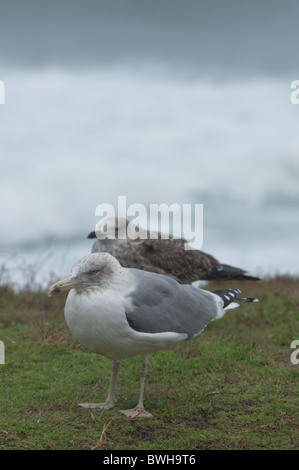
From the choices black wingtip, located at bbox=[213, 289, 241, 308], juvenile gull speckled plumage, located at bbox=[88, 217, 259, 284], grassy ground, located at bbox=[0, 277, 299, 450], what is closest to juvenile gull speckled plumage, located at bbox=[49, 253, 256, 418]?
grassy ground, located at bbox=[0, 277, 299, 450]

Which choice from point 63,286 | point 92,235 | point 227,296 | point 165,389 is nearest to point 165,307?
point 63,286

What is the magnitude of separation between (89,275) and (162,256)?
5.31m

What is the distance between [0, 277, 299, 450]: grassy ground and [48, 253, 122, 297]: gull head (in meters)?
1.22

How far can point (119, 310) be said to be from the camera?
18.5ft

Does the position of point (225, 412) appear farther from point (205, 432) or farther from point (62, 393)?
point (62, 393)

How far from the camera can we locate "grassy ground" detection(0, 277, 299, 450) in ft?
18.3

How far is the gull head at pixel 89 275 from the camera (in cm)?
568

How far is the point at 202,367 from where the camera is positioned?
7906mm

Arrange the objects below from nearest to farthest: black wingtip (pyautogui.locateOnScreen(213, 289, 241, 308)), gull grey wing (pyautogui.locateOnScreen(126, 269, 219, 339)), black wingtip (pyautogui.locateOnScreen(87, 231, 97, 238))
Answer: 1. gull grey wing (pyautogui.locateOnScreen(126, 269, 219, 339))
2. black wingtip (pyautogui.locateOnScreen(213, 289, 241, 308))
3. black wingtip (pyautogui.locateOnScreen(87, 231, 97, 238))

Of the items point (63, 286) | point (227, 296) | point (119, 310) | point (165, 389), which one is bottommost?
point (165, 389)

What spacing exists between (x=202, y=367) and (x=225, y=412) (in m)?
1.72

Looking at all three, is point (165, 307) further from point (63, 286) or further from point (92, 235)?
point (92, 235)

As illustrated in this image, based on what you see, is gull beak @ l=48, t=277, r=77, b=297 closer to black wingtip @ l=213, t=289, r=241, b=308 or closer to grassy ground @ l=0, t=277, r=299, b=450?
grassy ground @ l=0, t=277, r=299, b=450
